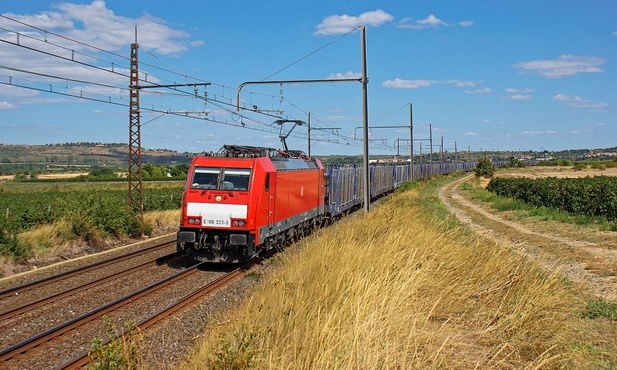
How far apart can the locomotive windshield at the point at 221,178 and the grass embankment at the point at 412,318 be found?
5793 mm

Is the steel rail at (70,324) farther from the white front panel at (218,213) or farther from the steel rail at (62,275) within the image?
the steel rail at (62,275)

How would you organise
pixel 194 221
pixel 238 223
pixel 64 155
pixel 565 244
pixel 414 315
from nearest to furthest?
1. pixel 414 315
2. pixel 238 223
3. pixel 194 221
4. pixel 565 244
5. pixel 64 155

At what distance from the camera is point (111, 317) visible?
34.6 ft

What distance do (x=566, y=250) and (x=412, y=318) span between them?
476 inches

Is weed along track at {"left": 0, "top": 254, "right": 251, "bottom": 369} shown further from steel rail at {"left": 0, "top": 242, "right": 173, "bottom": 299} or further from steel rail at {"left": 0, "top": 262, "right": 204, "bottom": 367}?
steel rail at {"left": 0, "top": 242, "right": 173, "bottom": 299}

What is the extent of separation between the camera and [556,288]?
8211 millimetres

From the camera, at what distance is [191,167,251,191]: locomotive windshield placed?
15.8 m

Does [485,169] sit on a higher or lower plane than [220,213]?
higher

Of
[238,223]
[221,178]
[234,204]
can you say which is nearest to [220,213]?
[234,204]

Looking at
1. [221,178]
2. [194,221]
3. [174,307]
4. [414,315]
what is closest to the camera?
[414,315]

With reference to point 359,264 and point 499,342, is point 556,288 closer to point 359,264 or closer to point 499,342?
point 499,342

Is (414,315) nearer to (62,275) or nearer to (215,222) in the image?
(215,222)

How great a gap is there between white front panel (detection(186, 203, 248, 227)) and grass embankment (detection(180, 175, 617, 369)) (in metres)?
5.30

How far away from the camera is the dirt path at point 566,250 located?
39.9ft
